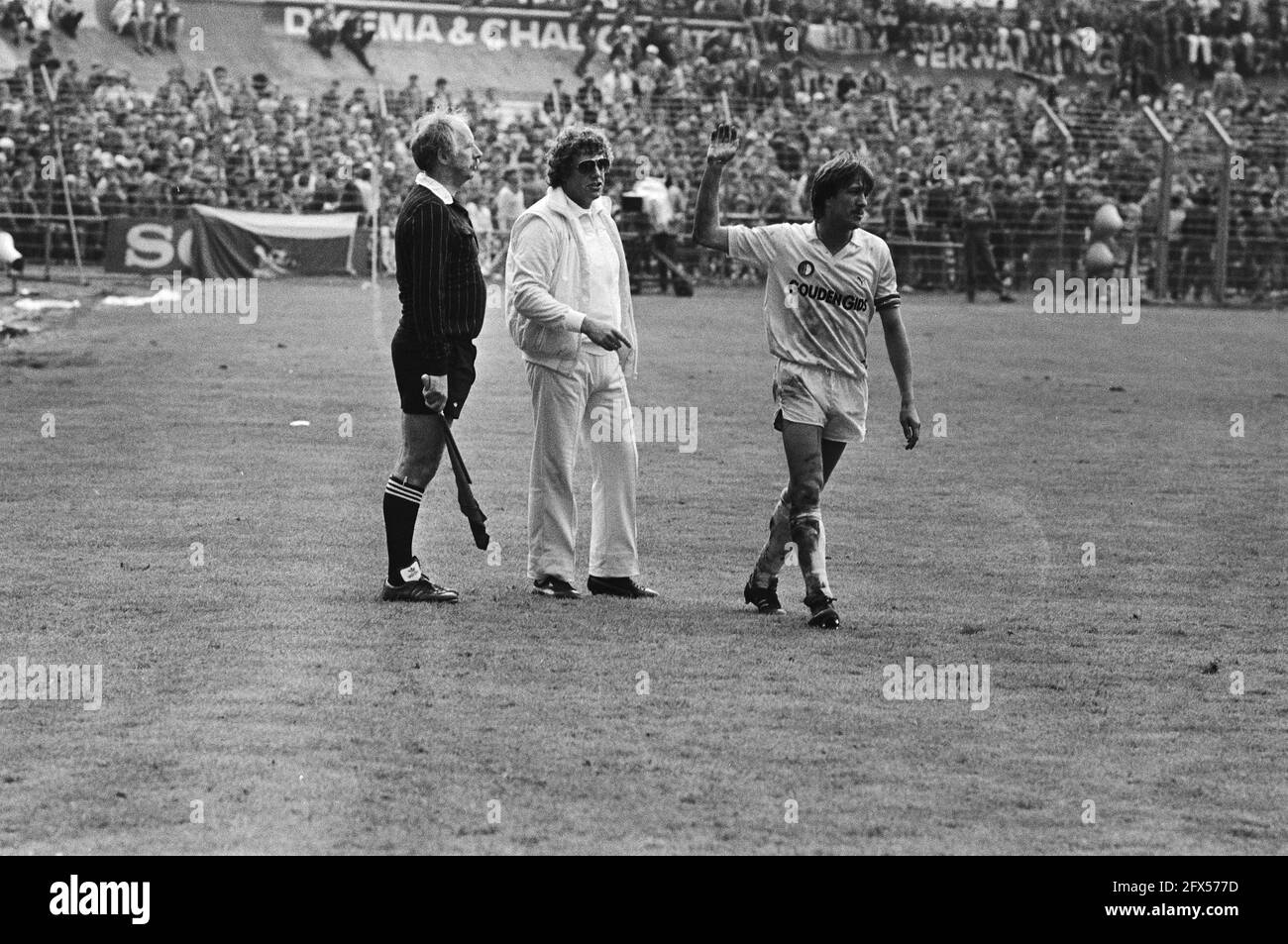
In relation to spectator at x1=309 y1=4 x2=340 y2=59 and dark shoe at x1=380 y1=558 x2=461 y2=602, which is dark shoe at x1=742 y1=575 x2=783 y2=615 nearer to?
dark shoe at x1=380 y1=558 x2=461 y2=602

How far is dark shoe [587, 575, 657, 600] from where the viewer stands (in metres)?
9.23

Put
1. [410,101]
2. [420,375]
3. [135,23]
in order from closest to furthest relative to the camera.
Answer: [420,375] < [410,101] < [135,23]

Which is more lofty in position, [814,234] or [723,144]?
[723,144]

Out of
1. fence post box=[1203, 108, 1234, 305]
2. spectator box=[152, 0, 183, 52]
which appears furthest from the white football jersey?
spectator box=[152, 0, 183, 52]

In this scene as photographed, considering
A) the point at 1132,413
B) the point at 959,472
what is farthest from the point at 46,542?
the point at 1132,413

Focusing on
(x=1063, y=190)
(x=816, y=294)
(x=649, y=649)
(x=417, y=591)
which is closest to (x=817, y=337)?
(x=816, y=294)

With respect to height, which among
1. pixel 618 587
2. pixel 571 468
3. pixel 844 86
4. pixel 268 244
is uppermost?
pixel 844 86

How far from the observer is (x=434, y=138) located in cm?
844

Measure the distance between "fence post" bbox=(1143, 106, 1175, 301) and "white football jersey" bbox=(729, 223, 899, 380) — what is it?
93.6 feet

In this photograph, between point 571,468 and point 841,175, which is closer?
point 841,175

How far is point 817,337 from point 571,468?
50.9 inches

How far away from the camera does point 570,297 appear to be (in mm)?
9031

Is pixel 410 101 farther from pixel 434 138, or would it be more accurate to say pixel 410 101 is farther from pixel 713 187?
pixel 713 187

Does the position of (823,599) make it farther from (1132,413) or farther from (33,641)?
(1132,413)
